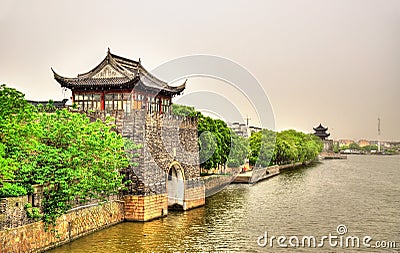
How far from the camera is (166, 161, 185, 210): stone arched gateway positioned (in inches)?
917

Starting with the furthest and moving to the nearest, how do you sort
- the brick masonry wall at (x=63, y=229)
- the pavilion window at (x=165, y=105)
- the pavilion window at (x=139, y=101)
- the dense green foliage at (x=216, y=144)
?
the dense green foliage at (x=216, y=144) < the pavilion window at (x=165, y=105) < the pavilion window at (x=139, y=101) < the brick masonry wall at (x=63, y=229)

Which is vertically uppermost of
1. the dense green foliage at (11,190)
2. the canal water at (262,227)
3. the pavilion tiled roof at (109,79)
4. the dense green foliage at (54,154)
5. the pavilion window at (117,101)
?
the pavilion tiled roof at (109,79)

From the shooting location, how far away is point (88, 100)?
Answer: 24578 millimetres

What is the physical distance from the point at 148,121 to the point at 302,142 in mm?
56401

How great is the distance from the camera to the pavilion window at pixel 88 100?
2442cm

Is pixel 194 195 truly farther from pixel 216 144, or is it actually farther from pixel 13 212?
pixel 13 212

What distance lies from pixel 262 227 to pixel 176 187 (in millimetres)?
5084

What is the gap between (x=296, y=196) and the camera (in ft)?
104

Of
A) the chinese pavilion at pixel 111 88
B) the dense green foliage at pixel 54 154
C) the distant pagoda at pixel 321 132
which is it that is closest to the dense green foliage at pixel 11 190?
the dense green foliage at pixel 54 154

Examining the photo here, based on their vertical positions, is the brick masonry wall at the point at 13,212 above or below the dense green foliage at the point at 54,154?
below

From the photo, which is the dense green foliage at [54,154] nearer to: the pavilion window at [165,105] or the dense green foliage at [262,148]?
the pavilion window at [165,105]

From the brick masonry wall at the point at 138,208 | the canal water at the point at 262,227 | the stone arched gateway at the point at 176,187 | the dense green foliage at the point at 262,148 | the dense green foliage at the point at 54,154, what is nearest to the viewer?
the dense green foliage at the point at 54,154

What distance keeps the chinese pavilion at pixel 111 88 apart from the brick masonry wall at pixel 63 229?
636cm

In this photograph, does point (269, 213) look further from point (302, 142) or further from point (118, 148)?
point (302, 142)
